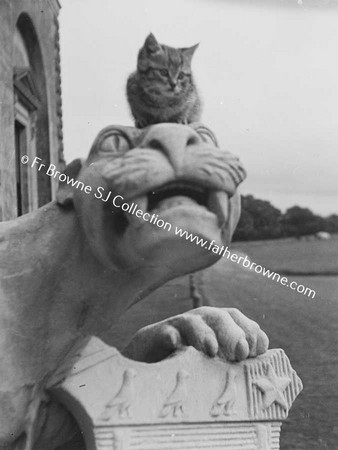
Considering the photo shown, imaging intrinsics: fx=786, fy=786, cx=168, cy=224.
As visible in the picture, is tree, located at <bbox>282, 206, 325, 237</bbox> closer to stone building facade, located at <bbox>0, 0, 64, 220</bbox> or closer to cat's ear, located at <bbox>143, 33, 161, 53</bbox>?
stone building facade, located at <bbox>0, 0, 64, 220</bbox>

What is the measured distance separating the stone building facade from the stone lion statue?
103 cm

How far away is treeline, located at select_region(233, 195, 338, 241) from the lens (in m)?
2.27

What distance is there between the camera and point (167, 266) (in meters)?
0.85

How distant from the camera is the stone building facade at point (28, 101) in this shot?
1.94 meters

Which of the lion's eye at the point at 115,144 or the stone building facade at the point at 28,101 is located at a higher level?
the stone building facade at the point at 28,101

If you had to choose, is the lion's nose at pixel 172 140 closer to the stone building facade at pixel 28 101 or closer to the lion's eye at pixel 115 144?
the lion's eye at pixel 115 144

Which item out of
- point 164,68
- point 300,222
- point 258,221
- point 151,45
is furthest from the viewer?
point 300,222

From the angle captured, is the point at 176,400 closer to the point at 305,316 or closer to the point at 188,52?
the point at 188,52

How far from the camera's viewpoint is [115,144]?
82cm

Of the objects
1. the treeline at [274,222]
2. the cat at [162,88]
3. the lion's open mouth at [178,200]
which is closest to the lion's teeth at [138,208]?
the lion's open mouth at [178,200]

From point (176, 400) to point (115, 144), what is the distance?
291mm

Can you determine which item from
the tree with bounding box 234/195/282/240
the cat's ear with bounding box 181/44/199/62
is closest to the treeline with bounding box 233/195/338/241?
the tree with bounding box 234/195/282/240

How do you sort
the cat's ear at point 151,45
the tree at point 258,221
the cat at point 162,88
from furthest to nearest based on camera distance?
the tree at point 258,221 → the cat's ear at point 151,45 → the cat at point 162,88

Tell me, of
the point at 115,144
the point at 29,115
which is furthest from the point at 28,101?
the point at 115,144
